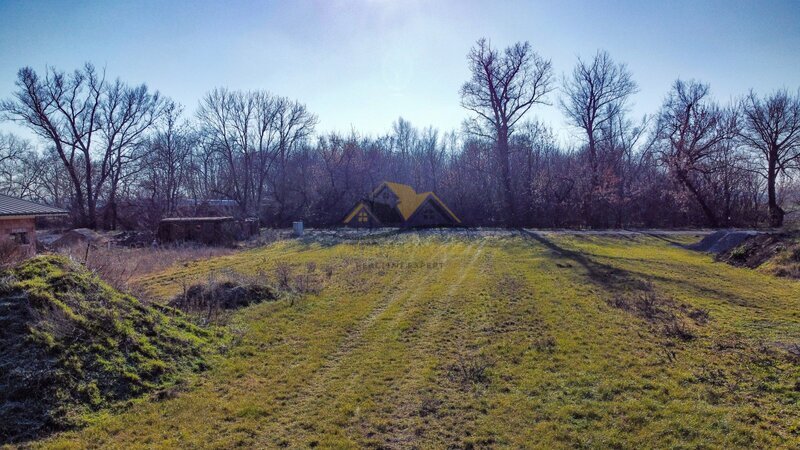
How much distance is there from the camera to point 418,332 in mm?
7156

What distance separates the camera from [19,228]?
A: 12.8m

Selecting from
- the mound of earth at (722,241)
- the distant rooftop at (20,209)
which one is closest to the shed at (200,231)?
the distant rooftop at (20,209)

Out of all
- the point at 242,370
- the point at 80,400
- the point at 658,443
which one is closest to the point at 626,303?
the point at 658,443

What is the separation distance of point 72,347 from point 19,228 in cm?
1132

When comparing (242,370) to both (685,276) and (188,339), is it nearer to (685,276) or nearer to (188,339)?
(188,339)

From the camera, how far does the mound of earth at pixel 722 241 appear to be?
16172 millimetres

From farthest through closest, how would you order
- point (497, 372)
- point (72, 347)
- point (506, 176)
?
point (506, 176)
point (497, 372)
point (72, 347)

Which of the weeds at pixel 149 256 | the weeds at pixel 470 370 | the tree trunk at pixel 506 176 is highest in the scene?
the tree trunk at pixel 506 176

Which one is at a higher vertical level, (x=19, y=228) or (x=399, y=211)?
(x=399, y=211)

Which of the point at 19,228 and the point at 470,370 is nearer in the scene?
the point at 470,370

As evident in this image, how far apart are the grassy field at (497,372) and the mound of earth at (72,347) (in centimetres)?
40

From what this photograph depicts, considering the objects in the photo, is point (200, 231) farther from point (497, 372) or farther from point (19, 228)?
point (497, 372)

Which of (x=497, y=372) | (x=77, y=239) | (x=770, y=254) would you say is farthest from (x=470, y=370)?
(x=77, y=239)

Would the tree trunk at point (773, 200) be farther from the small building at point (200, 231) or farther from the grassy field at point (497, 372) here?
A: the small building at point (200, 231)
